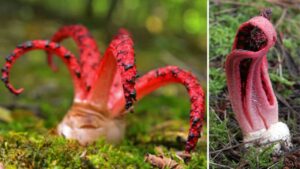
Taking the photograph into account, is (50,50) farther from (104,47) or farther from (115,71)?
(104,47)

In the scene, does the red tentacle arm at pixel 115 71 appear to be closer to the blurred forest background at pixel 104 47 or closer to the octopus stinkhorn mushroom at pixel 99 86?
the octopus stinkhorn mushroom at pixel 99 86

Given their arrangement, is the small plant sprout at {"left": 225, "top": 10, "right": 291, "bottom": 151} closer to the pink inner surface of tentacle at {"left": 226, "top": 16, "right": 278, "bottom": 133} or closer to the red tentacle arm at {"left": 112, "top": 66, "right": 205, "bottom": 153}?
the pink inner surface of tentacle at {"left": 226, "top": 16, "right": 278, "bottom": 133}

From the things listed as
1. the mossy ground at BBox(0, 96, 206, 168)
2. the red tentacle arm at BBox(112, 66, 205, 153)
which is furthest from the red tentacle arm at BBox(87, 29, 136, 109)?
the mossy ground at BBox(0, 96, 206, 168)

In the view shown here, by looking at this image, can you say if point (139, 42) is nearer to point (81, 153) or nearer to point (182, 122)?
point (182, 122)

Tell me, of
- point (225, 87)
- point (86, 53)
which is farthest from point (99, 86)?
point (225, 87)

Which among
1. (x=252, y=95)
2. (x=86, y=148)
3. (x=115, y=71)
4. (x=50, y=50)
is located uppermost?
(x=50, y=50)
